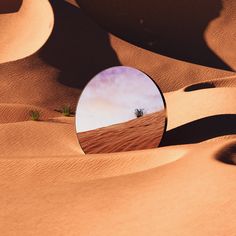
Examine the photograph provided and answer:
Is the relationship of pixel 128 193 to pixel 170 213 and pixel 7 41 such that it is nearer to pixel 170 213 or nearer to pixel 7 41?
pixel 170 213

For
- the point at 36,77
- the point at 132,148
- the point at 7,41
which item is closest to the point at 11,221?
the point at 132,148

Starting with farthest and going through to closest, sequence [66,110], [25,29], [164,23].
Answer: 1. [164,23]
2. [25,29]
3. [66,110]

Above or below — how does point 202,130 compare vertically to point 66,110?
above

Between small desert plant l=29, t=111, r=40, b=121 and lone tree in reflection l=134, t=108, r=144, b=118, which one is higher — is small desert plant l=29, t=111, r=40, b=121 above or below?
below

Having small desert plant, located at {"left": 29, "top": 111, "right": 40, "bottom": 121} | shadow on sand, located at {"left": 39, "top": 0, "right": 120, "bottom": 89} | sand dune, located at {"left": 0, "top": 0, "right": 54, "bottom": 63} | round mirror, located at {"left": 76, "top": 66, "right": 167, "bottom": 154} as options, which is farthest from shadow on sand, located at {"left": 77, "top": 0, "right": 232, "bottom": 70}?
round mirror, located at {"left": 76, "top": 66, "right": 167, "bottom": 154}

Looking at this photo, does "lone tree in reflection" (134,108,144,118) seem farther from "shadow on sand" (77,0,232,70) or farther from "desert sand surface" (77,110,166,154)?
"shadow on sand" (77,0,232,70)

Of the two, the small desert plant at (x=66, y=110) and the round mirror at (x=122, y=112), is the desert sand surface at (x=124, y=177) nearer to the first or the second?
the small desert plant at (x=66, y=110)

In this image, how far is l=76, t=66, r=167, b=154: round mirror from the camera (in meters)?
8.24

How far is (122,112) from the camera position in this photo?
8.25 metres

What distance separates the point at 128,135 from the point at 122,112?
44cm

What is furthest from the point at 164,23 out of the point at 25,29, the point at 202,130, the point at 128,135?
the point at 128,135

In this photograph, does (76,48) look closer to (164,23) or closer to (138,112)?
(164,23)

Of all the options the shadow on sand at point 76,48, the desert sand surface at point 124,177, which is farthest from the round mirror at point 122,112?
the shadow on sand at point 76,48

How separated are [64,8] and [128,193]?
15.9m
